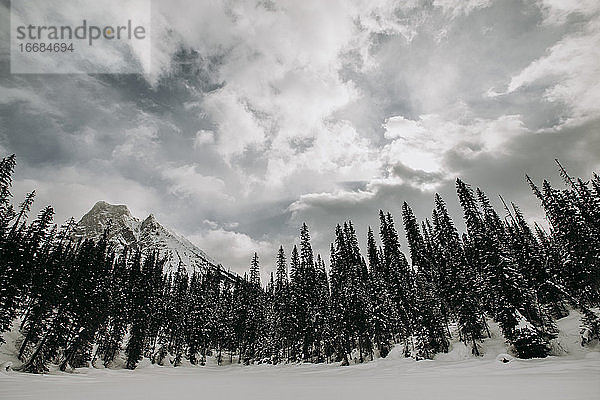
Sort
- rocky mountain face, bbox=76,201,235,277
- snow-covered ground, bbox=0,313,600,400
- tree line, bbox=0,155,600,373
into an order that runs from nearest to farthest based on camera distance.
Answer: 1. snow-covered ground, bbox=0,313,600,400
2. tree line, bbox=0,155,600,373
3. rocky mountain face, bbox=76,201,235,277

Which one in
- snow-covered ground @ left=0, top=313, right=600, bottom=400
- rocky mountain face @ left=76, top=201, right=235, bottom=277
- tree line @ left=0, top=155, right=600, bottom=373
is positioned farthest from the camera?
rocky mountain face @ left=76, top=201, right=235, bottom=277

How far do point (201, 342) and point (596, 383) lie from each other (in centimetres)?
7016

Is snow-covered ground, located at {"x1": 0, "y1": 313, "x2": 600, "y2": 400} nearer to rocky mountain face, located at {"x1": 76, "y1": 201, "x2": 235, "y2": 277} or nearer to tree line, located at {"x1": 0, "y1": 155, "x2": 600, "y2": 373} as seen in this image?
tree line, located at {"x1": 0, "y1": 155, "x2": 600, "y2": 373}

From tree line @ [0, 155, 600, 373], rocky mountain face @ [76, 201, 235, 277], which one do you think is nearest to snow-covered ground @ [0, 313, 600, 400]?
tree line @ [0, 155, 600, 373]

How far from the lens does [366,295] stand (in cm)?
4506

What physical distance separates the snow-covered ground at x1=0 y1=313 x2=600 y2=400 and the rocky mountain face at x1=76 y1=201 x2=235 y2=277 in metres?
138

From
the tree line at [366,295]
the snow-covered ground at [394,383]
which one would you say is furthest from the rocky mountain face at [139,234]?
the snow-covered ground at [394,383]

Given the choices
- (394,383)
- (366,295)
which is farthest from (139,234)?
(394,383)

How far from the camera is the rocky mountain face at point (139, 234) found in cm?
16250

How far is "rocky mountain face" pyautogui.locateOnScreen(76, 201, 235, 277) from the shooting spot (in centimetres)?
16250

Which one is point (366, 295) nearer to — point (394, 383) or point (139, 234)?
point (394, 383)

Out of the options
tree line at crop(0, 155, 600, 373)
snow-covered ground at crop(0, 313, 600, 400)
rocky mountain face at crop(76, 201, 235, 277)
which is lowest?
snow-covered ground at crop(0, 313, 600, 400)

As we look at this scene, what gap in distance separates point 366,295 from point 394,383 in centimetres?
3110

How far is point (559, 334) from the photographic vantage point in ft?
106
